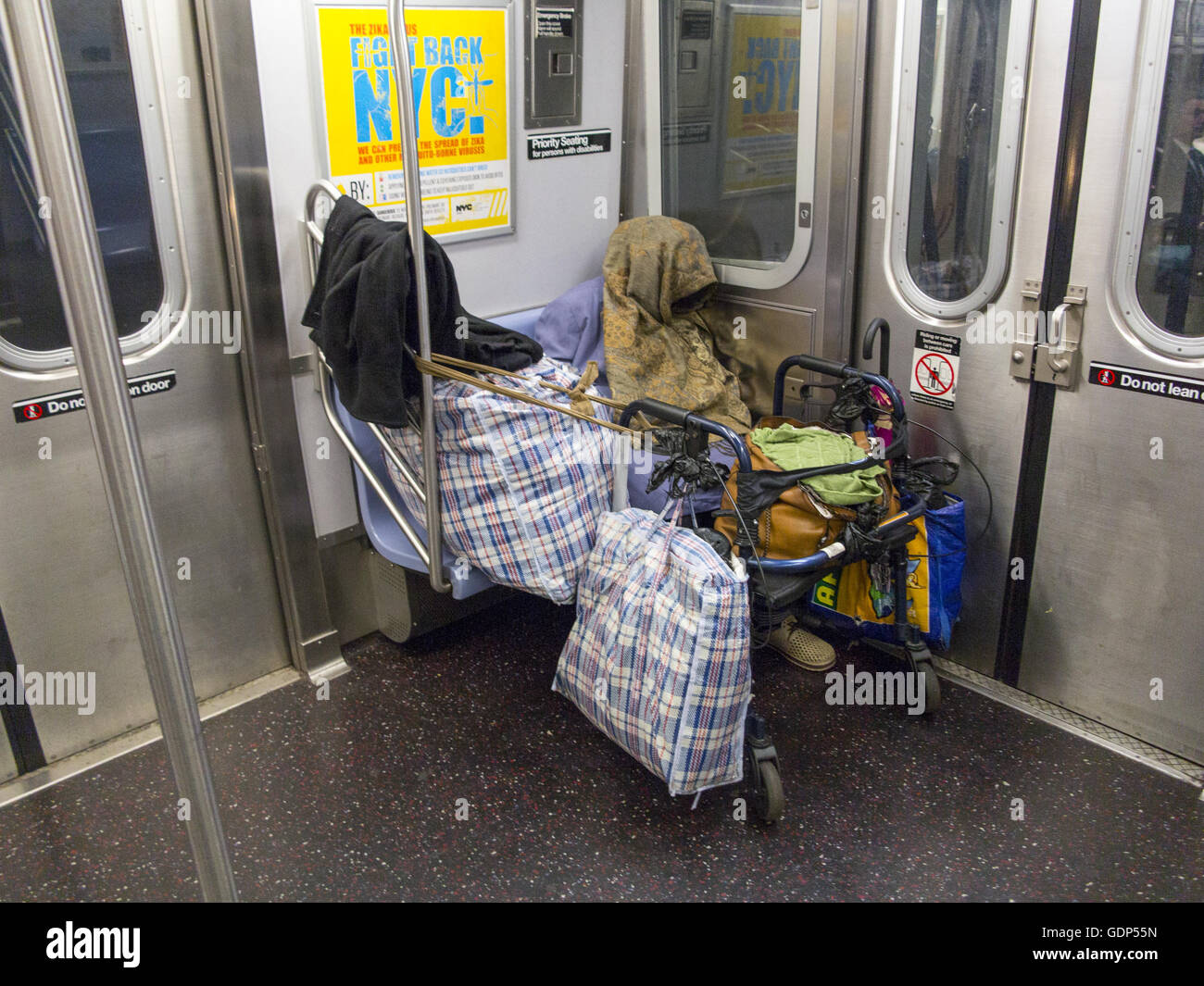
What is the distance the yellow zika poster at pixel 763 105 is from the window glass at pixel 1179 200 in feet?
3.68

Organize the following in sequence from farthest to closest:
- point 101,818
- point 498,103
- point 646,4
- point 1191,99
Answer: point 646,4 < point 498,103 < point 101,818 < point 1191,99

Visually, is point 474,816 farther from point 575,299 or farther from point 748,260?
point 748,260

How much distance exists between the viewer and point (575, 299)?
3527 mm

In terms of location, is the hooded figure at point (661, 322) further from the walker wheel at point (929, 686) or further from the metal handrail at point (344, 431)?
the walker wheel at point (929, 686)

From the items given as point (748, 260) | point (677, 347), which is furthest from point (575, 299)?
point (748, 260)

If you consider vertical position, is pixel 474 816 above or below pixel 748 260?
below

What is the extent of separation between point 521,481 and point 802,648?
4.10 ft

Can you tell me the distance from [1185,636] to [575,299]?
7.12ft

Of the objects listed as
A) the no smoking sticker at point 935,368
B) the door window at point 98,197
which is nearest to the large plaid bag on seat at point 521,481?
→ the door window at point 98,197

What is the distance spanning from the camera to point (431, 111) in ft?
10.4

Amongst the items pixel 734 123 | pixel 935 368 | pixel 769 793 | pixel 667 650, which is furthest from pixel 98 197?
pixel 935 368

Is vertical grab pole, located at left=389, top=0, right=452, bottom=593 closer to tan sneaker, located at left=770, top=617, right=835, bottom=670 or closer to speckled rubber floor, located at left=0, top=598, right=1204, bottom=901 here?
speckled rubber floor, located at left=0, top=598, right=1204, bottom=901

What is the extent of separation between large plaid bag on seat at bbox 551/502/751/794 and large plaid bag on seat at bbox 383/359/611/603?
3.6 inches

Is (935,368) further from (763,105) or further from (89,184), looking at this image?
(89,184)
